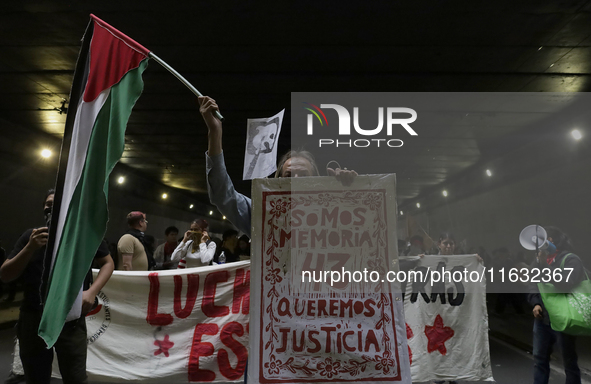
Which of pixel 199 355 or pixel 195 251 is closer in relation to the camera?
pixel 199 355

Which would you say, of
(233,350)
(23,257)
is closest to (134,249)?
(233,350)

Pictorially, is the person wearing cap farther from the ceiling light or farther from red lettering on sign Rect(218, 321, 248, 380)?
the ceiling light

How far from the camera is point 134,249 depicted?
16.2 feet

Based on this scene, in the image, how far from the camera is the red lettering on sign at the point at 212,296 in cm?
385

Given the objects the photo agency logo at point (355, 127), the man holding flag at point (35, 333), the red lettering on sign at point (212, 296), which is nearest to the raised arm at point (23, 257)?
the man holding flag at point (35, 333)

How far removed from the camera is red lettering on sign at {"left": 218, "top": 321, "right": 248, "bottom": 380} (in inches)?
147

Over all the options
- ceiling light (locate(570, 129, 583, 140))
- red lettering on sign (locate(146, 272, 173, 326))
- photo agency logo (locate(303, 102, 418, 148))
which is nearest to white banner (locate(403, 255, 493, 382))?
red lettering on sign (locate(146, 272, 173, 326))

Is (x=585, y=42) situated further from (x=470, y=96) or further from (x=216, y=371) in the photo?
(x=216, y=371)

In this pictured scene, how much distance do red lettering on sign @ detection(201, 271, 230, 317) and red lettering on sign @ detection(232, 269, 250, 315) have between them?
91mm

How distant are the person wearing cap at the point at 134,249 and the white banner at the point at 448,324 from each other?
314 cm

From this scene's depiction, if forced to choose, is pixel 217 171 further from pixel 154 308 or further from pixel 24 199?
pixel 24 199

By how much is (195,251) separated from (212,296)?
6.08 feet

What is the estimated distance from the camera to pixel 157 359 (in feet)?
12.4

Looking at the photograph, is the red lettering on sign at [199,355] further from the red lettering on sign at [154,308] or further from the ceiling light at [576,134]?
the ceiling light at [576,134]
